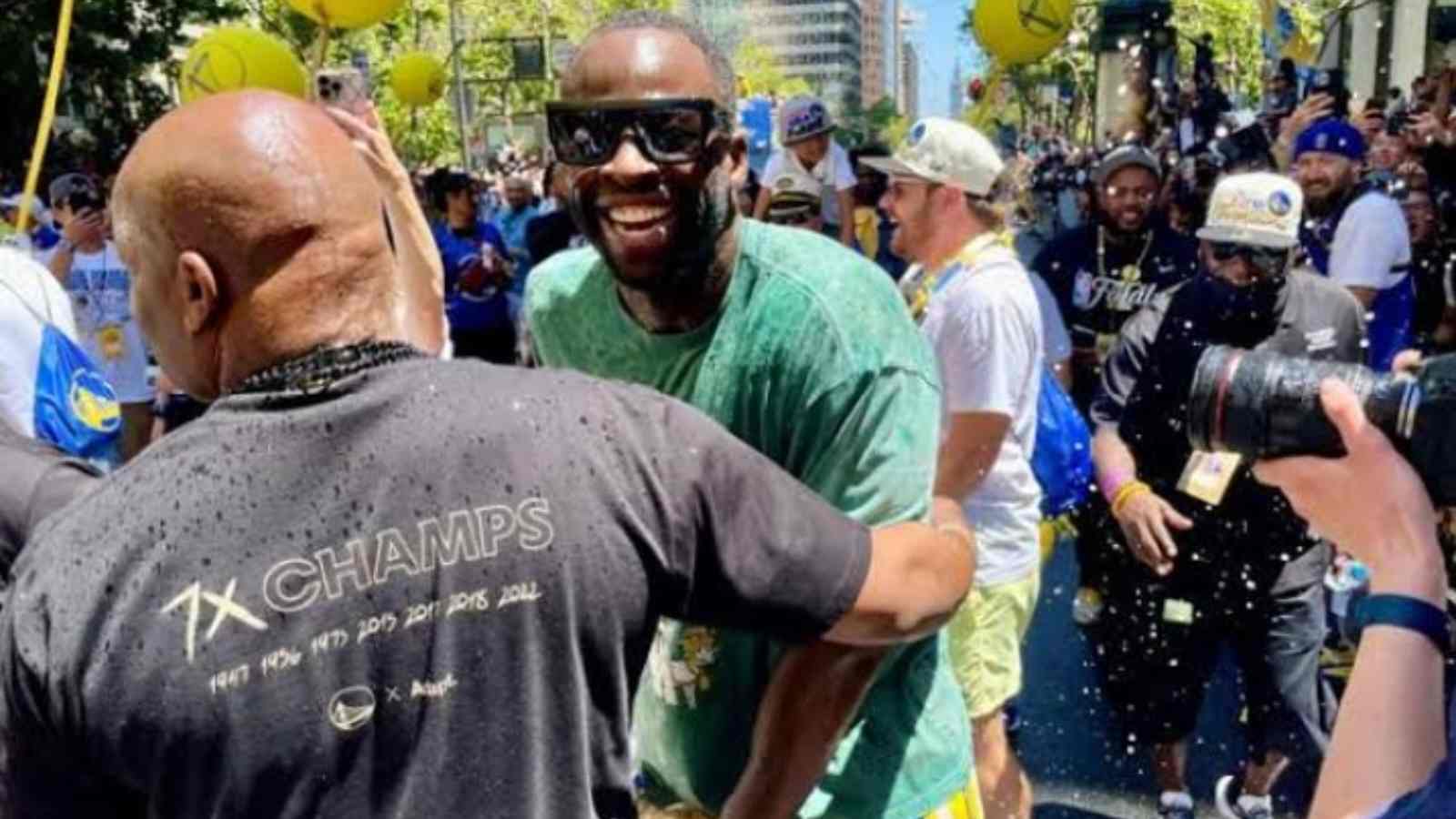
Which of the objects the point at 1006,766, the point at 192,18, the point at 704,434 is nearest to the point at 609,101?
the point at 704,434

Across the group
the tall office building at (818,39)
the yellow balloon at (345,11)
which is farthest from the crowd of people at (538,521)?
the tall office building at (818,39)

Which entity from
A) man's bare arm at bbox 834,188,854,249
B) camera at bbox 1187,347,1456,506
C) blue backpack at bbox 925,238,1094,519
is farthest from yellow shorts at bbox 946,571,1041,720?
man's bare arm at bbox 834,188,854,249

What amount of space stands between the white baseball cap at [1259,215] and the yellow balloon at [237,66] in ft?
12.8

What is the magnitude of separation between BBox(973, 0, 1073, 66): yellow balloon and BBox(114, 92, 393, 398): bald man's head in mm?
5963

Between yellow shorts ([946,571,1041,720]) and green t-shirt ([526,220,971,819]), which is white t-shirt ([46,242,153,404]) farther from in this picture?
green t-shirt ([526,220,971,819])

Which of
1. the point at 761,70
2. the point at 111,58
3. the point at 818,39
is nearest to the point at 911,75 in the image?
the point at 818,39

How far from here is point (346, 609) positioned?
4.24 feet

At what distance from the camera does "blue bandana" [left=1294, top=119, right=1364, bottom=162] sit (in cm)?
611

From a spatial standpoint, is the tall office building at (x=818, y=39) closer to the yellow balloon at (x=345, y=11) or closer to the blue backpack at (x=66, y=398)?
the yellow balloon at (x=345, y=11)

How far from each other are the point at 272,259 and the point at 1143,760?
12.1ft

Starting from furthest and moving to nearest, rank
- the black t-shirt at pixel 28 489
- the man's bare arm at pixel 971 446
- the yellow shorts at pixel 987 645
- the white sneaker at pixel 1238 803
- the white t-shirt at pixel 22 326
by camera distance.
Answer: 1. the white sneaker at pixel 1238 803
2. the yellow shorts at pixel 987 645
3. the man's bare arm at pixel 971 446
4. the white t-shirt at pixel 22 326
5. the black t-shirt at pixel 28 489

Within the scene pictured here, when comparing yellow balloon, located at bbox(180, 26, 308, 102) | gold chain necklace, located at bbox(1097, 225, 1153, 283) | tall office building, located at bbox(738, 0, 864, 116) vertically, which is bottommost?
gold chain necklace, located at bbox(1097, 225, 1153, 283)

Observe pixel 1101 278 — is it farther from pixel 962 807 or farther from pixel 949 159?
pixel 962 807

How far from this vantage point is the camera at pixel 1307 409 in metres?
1.40
